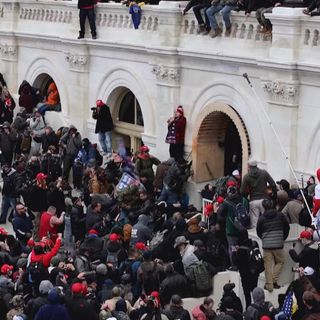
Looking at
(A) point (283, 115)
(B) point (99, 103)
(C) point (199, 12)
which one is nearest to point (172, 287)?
(A) point (283, 115)

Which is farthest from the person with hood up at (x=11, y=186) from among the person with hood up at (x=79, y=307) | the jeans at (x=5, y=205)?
the person with hood up at (x=79, y=307)

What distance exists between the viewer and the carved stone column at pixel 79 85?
91.0 feet

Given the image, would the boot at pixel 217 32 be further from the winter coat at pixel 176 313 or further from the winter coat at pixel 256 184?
the winter coat at pixel 176 313

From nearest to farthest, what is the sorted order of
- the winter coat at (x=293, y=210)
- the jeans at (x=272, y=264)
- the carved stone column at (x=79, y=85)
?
the jeans at (x=272, y=264) → the winter coat at (x=293, y=210) → the carved stone column at (x=79, y=85)

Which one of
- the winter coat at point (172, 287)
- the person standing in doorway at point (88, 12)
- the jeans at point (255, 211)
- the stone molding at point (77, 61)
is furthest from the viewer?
the stone molding at point (77, 61)

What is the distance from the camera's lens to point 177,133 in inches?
936

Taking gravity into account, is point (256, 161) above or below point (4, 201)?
above

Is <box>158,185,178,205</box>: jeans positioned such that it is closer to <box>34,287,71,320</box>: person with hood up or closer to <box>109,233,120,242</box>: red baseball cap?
<box>109,233,120,242</box>: red baseball cap

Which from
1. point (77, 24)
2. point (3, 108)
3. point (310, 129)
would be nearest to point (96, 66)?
point (77, 24)

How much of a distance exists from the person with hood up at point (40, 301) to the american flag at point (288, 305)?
334cm

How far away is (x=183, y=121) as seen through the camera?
23.8m

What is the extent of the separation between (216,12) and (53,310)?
29.6 ft

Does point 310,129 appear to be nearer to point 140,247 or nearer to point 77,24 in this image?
point 140,247

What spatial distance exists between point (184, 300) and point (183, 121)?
757cm
